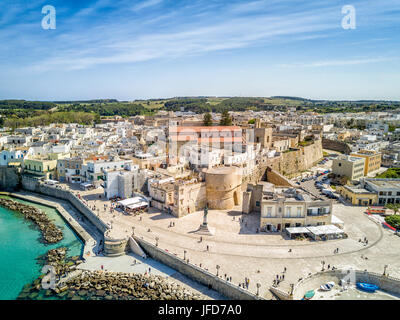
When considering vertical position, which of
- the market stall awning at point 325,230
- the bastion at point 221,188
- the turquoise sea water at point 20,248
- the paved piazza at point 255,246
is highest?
the bastion at point 221,188

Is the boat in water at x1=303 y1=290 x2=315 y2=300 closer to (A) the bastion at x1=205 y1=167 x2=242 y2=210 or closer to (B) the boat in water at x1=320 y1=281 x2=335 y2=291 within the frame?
(B) the boat in water at x1=320 y1=281 x2=335 y2=291

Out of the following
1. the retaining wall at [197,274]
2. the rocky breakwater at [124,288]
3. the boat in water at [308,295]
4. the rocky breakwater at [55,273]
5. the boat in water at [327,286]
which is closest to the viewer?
the retaining wall at [197,274]

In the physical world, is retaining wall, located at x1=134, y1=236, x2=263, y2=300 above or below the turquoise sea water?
above

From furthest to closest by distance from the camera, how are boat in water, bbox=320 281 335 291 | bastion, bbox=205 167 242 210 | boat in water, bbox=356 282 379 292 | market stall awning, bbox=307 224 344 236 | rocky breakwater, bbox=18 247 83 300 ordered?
1. bastion, bbox=205 167 242 210
2. market stall awning, bbox=307 224 344 236
3. rocky breakwater, bbox=18 247 83 300
4. boat in water, bbox=356 282 379 292
5. boat in water, bbox=320 281 335 291

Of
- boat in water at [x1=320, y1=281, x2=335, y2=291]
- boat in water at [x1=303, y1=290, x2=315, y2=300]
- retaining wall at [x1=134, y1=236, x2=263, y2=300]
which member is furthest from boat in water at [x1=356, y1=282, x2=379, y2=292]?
retaining wall at [x1=134, y1=236, x2=263, y2=300]

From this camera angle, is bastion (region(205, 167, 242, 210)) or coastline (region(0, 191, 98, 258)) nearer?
coastline (region(0, 191, 98, 258))

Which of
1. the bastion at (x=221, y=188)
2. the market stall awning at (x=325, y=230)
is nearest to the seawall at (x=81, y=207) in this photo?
the bastion at (x=221, y=188)

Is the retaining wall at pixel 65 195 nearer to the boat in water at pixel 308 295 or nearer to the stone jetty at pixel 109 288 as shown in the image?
the stone jetty at pixel 109 288
